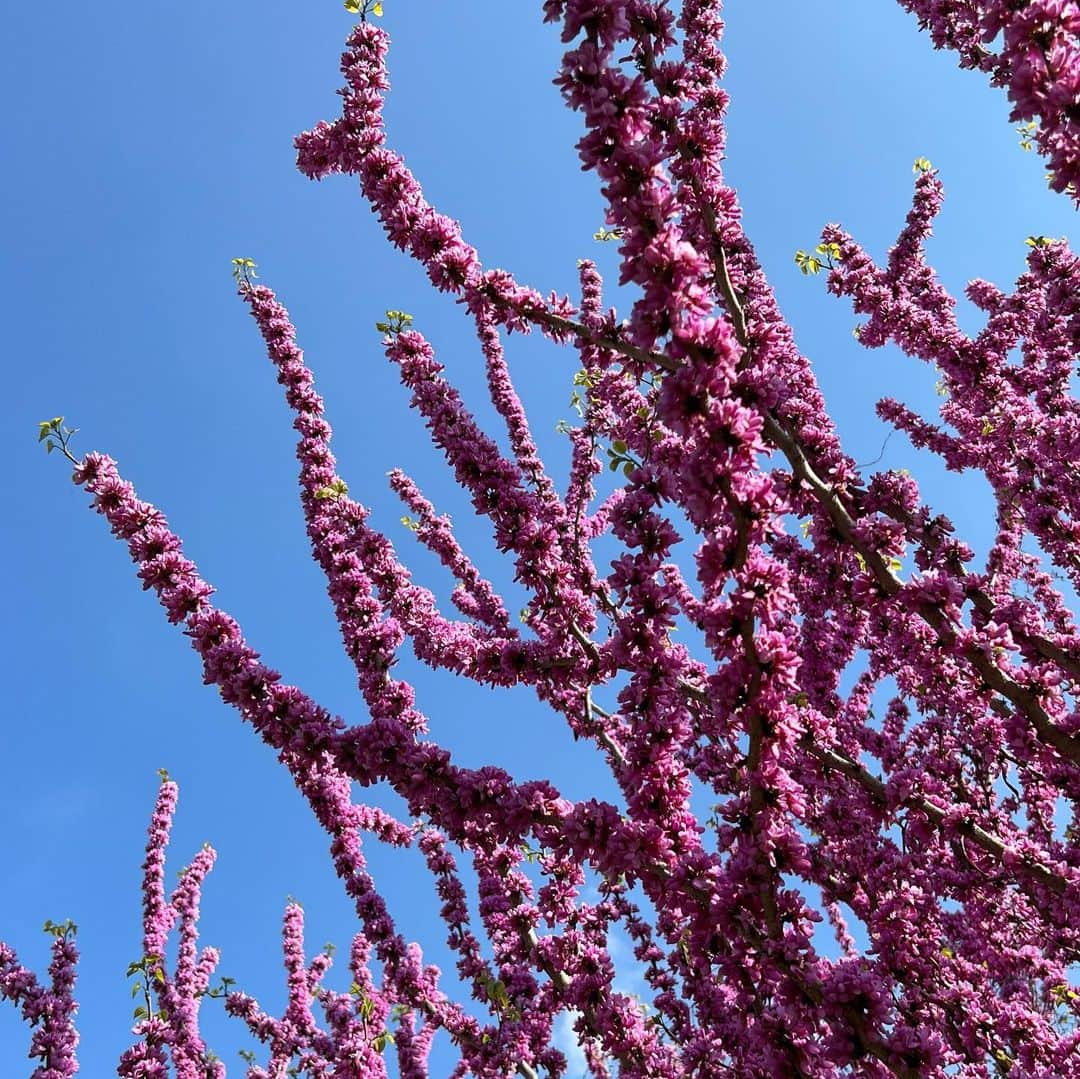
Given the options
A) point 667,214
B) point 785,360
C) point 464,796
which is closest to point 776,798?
point 464,796

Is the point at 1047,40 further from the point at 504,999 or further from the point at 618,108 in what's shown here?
the point at 504,999

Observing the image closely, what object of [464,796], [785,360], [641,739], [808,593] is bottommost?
[641,739]

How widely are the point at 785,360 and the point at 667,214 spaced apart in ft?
16.6

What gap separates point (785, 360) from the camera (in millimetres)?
8398

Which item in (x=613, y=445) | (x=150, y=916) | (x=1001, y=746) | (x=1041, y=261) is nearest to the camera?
(x=613, y=445)

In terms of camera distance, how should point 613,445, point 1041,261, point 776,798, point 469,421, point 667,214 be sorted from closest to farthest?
point 667,214 < point 776,798 < point 613,445 < point 469,421 < point 1041,261

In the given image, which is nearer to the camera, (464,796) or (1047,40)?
(1047,40)

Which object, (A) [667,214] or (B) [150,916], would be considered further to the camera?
(B) [150,916]

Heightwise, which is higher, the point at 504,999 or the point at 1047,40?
the point at 1047,40

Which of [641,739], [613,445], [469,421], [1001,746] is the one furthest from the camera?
[1001,746]

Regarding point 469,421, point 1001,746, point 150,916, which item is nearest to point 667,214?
point 469,421

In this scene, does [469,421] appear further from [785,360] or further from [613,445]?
[785,360]

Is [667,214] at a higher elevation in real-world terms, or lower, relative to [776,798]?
higher

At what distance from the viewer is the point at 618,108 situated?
13.1 feet
